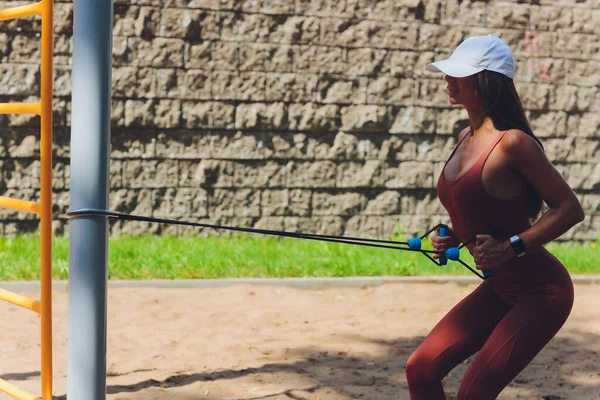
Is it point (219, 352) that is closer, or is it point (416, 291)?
point (219, 352)

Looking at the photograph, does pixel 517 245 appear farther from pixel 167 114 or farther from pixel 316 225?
pixel 316 225

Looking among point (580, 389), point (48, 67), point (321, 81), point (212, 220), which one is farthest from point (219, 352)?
point (321, 81)

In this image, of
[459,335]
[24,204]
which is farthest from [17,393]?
[459,335]

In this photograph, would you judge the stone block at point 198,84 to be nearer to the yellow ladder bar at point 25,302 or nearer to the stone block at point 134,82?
the stone block at point 134,82

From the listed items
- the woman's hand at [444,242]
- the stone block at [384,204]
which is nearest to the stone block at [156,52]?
the stone block at [384,204]

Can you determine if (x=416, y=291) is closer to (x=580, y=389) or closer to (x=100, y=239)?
(x=580, y=389)

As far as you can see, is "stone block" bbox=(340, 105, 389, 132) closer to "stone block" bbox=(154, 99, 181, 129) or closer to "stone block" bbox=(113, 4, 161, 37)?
"stone block" bbox=(154, 99, 181, 129)

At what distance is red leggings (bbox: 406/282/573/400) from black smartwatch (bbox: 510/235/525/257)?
0.61ft

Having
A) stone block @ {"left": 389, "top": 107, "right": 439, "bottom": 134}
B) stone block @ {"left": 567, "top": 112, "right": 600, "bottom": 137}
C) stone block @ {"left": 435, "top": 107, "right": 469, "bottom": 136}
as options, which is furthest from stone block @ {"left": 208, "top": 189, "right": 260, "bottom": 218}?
stone block @ {"left": 567, "top": 112, "right": 600, "bottom": 137}

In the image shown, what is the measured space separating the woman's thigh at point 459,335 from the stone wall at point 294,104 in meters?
6.55

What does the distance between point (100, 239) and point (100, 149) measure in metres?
0.32

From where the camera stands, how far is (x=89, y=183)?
3.24 m

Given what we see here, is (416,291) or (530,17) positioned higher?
(530,17)

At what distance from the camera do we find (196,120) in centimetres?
965
